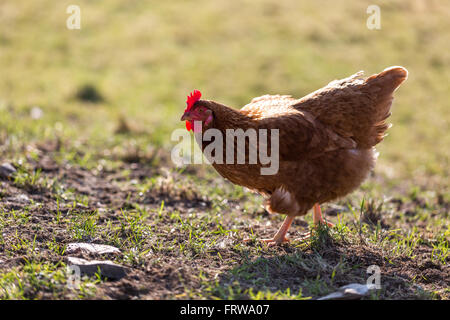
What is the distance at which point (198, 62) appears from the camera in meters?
10.6

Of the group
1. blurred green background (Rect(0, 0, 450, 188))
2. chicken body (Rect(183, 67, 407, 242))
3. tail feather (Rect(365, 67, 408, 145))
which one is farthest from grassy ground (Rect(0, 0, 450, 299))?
tail feather (Rect(365, 67, 408, 145))

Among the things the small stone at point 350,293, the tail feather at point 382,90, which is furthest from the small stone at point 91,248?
the tail feather at point 382,90

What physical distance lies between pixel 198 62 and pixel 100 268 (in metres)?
7.71

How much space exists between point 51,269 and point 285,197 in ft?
6.14

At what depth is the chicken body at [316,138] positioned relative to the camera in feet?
13.4

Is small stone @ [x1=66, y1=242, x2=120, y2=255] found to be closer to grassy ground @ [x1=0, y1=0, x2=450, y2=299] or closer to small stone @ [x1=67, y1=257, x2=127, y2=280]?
grassy ground @ [x1=0, y1=0, x2=450, y2=299]

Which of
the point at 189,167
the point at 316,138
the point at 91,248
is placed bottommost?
the point at 91,248

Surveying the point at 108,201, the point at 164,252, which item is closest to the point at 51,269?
the point at 164,252

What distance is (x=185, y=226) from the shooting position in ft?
14.3

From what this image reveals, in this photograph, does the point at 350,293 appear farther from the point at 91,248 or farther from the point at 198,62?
the point at 198,62

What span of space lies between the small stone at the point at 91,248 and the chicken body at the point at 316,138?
1.10m

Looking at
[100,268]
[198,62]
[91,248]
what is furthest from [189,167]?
[198,62]

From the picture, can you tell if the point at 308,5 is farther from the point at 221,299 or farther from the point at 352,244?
the point at 221,299

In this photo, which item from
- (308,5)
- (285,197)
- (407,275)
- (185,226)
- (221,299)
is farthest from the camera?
(308,5)
